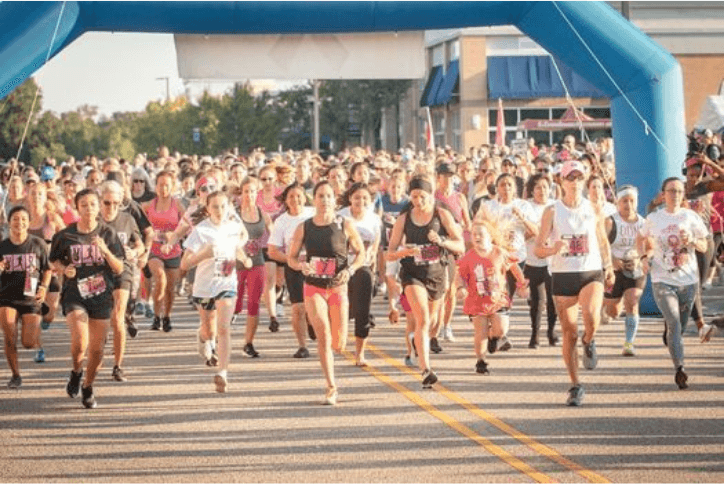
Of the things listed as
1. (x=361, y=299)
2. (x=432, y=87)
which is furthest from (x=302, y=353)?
(x=432, y=87)

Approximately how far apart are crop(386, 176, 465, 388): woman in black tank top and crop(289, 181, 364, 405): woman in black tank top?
0.58m

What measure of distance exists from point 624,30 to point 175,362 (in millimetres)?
7020

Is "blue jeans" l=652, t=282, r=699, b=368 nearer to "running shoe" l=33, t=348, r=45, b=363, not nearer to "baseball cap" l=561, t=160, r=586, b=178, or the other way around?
"baseball cap" l=561, t=160, r=586, b=178

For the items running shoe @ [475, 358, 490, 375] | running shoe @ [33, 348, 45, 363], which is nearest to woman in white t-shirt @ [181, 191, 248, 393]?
running shoe @ [475, 358, 490, 375]

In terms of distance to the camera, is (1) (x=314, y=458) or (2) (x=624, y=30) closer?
(1) (x=314, y=458)

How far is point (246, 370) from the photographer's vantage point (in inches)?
541

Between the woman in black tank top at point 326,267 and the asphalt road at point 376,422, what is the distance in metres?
0.57

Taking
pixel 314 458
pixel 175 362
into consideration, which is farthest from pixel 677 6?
pixel 314 458

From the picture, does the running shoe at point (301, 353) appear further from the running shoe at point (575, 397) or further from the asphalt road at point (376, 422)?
the running shoe at point (575, 397)

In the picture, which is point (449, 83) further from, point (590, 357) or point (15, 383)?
point (15, 383)

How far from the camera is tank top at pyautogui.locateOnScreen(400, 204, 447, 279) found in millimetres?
12828

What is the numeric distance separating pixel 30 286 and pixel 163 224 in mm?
3860

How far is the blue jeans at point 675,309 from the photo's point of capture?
12047 millimetres

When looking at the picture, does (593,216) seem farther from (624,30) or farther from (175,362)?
(624,30)
